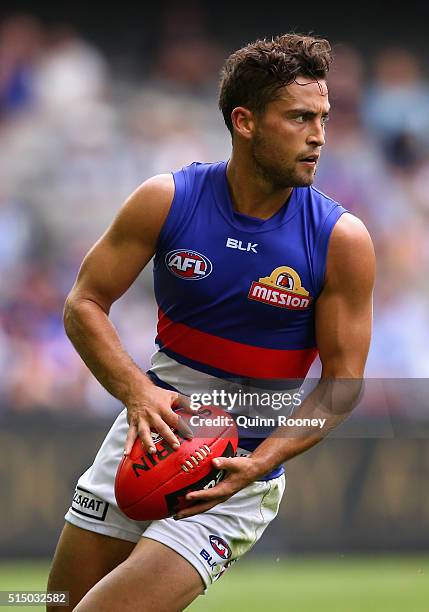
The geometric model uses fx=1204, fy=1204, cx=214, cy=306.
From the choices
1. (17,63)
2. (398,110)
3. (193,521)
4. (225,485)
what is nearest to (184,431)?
(225,485)

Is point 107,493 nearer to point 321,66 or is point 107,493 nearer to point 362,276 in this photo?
point 362,276

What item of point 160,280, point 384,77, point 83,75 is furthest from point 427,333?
point 160,280

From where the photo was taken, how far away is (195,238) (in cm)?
459

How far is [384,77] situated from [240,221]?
28.3 feet

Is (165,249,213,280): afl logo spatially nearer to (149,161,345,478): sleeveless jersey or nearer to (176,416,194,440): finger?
(149,161,345,478): sleeveless jersey

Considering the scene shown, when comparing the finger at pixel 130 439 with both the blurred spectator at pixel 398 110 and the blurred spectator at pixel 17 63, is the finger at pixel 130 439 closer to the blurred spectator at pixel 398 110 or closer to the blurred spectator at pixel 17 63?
the blurred spectator at pixel 17 63

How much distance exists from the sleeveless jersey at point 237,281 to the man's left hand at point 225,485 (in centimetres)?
48

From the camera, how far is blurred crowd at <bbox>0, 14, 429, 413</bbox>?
1092 cm

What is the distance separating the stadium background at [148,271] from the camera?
9.34m

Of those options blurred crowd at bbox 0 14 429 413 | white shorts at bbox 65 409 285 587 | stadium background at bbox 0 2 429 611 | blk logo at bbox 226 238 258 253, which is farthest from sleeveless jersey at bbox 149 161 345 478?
blurred crowd at bbox 0 14 429 413

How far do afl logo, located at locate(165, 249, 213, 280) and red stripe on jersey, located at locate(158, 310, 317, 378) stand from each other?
25cm

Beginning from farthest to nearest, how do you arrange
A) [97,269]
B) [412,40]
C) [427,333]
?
[412,40] → [427,333] → [97,269]

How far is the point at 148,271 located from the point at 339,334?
6.99 m

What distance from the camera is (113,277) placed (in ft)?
15.1
